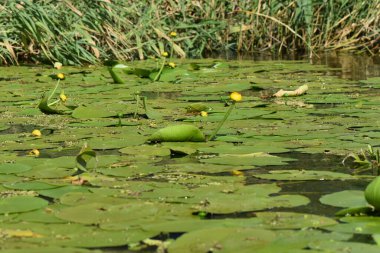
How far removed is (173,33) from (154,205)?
4487 millimetres

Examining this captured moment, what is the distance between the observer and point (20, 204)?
2.11 meters

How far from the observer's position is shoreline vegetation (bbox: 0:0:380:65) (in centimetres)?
588

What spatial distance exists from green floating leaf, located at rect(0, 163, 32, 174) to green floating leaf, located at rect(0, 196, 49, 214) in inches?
14.1

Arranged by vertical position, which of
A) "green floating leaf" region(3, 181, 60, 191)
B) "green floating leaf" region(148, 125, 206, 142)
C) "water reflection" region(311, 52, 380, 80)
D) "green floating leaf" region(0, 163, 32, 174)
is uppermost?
"water reflection" region(311, 52, 380, 80)

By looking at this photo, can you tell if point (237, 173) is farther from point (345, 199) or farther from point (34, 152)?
point (34, 152)

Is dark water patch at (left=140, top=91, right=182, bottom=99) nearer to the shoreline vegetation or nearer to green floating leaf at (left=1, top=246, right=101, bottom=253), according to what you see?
the shoreline vegetation

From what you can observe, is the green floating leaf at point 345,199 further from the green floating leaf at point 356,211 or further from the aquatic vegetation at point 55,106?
the aquatic vegetation at point 55,106

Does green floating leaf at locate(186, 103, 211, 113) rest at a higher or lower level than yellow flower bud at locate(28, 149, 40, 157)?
higher

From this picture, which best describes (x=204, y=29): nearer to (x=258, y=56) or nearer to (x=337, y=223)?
(x=258, y=56)

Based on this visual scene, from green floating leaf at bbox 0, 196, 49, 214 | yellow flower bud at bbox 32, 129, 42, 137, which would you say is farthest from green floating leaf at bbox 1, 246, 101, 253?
yellow flower bud at bbox 32, 129, 42, 137

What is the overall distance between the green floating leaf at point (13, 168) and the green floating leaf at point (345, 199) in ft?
2.95

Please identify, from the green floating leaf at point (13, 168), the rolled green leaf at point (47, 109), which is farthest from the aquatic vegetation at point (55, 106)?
the green floating leaf at point (13, 168)

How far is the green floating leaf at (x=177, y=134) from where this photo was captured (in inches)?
117

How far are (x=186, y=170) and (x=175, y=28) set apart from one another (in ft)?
14.2
